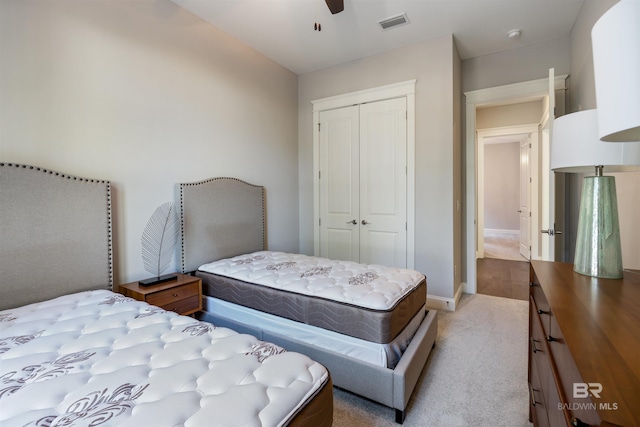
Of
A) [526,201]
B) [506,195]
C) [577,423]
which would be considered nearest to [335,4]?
[577,423]

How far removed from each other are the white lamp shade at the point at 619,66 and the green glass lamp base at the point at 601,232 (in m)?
0.80

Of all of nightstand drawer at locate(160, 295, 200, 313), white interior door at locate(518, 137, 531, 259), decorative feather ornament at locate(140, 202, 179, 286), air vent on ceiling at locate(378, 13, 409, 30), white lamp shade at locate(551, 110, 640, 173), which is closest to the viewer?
white lamp shade at locate(551, 110, 640, 173)

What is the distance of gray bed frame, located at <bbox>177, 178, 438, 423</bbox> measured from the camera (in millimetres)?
1643

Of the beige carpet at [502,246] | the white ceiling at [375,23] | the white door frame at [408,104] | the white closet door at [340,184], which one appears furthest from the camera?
the beige carpet at [502,246]

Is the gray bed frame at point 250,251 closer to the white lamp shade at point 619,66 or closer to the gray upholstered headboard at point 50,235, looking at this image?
the gray upholstered headboard at point 50,235

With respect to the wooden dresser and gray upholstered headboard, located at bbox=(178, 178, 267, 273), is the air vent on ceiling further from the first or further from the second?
the wooden dresser

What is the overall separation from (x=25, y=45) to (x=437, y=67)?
135 inches

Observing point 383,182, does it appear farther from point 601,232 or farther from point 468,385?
point 601,232

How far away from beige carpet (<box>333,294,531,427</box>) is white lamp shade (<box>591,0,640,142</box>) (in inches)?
66.4

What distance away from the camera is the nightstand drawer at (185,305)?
7.09 feet

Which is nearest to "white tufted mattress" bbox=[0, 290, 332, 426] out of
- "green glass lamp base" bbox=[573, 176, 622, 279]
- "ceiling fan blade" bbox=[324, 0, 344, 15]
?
"green glass lamp base" bbox=[573, 176, 622, 279]

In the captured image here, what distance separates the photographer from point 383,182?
3.56 meters

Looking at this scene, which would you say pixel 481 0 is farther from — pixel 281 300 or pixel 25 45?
pixel 25 45

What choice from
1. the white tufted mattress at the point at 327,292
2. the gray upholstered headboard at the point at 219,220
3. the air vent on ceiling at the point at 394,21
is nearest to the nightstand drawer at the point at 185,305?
the white tufted mattress at the point at 327,292
